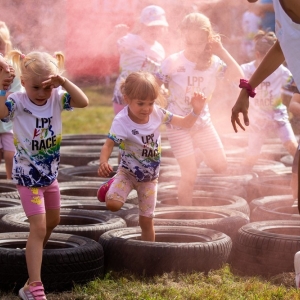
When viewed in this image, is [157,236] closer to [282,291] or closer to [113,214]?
[113,214]

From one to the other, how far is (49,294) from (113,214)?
68.3 inches

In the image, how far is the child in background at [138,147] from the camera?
5746 mm

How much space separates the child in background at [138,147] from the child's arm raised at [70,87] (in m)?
0.60

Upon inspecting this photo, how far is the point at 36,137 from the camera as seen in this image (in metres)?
5.02

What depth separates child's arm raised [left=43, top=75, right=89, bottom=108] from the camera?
4984 millimetres

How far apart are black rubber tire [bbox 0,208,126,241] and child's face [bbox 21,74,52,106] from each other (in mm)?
1389

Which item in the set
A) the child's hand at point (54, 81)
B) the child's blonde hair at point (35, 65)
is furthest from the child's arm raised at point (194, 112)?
the child's hand at point (54, 81)

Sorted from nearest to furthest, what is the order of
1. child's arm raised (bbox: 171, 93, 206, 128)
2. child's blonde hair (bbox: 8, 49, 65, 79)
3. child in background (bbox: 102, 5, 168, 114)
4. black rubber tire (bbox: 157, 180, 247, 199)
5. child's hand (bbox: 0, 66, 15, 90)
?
1. child's hand (bbox: 0, 66, 15, 90)
2. child's blonde hair (bbox: 8, 49, 65, 79)
3. child's arm raised (bbox: 171, 93, 206, 128)
4. black rubber tire (bbox: 157, 180, 247, 199)
5. child in background (bbox: 102, 5, 168, 114)

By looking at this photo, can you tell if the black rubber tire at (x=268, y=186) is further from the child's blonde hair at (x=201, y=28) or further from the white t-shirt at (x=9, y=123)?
the white t-shirt at (x=9, y=123)

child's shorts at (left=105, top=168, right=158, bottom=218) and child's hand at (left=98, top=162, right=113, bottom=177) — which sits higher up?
child's hand at (left=98, top=162, right=113, bottom=177)

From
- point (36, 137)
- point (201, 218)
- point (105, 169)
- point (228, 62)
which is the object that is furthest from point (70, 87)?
point (228, 62)

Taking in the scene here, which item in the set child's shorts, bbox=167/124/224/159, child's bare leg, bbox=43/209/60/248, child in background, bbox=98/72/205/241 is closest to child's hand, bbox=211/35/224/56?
child's shorts, bbox=167/124/224/159

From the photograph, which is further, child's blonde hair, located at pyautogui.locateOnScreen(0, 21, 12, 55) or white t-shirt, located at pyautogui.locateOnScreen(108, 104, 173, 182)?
child's blonde hair, located at pyautogui.locateOnScreen(0, 21, 12, 55)

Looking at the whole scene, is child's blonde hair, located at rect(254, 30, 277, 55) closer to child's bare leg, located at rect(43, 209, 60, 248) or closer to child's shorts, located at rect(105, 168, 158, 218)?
child's shorts, located at rect(105, 168, 158, 218)
